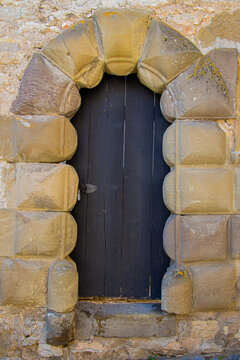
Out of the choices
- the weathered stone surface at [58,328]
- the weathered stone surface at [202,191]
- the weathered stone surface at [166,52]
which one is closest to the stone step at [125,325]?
the weathered stone surface at [58,328]

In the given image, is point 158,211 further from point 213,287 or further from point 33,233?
point 33,233

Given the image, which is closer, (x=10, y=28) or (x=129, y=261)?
(x=10, y=28)

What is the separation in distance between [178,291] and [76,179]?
1.07 metres

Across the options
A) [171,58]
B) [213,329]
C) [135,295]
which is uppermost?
[171,58]

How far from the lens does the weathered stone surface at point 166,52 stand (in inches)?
85.4

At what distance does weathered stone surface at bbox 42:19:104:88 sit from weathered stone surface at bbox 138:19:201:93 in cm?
37

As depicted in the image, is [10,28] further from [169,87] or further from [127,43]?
[169,87]

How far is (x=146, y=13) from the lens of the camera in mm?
2180

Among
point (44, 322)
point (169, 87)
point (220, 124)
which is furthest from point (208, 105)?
point (44, 322)

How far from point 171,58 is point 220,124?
593 mm

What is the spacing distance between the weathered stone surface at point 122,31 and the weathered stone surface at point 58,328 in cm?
186

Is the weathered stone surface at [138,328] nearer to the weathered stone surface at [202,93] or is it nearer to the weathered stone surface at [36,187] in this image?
the weathered stone surface at [36,187]

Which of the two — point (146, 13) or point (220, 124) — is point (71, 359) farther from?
point (146, 13)

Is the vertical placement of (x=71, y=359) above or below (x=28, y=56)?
below
